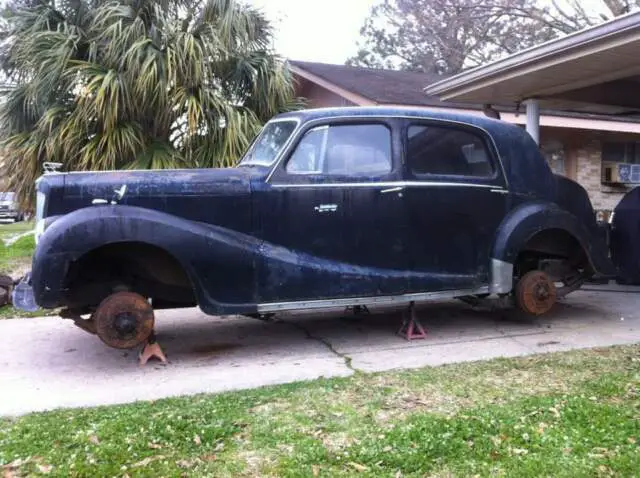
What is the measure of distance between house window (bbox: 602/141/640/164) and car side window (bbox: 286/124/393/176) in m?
10.9

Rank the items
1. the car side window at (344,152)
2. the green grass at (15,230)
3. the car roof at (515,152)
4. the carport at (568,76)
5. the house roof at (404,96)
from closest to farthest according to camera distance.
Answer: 1. the car side window at (344,152)
2. the car roof at (515,152)
3. the carport at (568,76)
4. the house roof at (404,96)
5. the green grass at (15,230)

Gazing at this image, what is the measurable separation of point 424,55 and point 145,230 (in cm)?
2631

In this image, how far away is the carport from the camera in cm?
645

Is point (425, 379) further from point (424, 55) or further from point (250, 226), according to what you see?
point (424, 55)

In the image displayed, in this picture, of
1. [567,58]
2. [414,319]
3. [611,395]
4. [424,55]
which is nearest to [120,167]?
[414,319]

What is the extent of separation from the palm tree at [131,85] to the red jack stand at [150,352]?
12.1ft

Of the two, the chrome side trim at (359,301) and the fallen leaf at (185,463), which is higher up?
the chrome side trim at (359,301)

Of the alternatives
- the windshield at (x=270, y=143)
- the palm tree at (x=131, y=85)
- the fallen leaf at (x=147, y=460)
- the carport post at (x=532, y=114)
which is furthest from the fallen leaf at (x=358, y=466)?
the carport post at (x=532, y=114)

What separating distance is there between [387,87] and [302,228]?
8661mm

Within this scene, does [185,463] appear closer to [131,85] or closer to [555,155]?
[131,85]

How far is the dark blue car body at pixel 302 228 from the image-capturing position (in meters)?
4.84

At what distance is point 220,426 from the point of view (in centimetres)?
365

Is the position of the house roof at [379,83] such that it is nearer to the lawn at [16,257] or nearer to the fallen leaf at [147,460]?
the lawn at [16,257]

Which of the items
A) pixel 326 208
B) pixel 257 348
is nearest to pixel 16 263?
pixel 257 348
